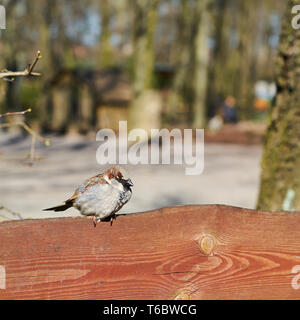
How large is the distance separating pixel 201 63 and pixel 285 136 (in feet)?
62.8

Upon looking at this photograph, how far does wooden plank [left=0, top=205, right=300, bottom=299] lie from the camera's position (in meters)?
1.90

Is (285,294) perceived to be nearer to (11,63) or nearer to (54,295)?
(54,295)

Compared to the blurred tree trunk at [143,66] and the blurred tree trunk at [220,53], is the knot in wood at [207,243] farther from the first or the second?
the blurred tree trunk at [220,53]

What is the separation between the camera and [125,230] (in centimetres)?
201

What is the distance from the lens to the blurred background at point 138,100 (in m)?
9.77

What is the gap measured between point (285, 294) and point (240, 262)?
0.26 metres

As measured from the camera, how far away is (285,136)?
13.7 feet

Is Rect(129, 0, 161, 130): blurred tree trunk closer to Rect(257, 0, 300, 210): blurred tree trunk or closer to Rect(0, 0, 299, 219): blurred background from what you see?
Rect(0, 0, 299, 219): blurred background

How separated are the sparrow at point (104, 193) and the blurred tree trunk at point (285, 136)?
79.9 inches

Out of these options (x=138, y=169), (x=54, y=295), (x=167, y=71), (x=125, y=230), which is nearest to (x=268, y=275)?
(x=125, y=230)

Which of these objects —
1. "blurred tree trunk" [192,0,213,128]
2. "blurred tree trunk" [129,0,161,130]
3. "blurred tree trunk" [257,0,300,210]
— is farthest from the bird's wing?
"blurred tree trunk" [192,0,213,128]

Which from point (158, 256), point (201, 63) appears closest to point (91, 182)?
point (158, 256)

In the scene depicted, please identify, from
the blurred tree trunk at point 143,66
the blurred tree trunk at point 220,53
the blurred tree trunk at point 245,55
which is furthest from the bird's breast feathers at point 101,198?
the blurred tree trunk at point 245,55

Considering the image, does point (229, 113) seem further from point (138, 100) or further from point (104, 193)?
point (104, 193)
